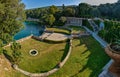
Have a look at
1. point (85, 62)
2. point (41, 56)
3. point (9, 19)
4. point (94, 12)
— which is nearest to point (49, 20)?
point (94, 12)

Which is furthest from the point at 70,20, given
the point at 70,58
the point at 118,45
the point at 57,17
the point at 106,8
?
the point at 118,45

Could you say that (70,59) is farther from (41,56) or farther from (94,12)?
(94,12)

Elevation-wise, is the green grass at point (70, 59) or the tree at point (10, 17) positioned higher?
the tree at point (10, 17)

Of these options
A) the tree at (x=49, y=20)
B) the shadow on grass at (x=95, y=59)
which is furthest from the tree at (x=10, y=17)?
the tree at (x=49, y=20)

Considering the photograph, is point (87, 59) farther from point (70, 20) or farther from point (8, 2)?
point (70, 20)

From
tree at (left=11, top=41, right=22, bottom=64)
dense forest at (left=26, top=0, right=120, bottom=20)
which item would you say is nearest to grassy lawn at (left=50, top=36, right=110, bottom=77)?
tree at (left=11, top=41, right=22, bottom=64)

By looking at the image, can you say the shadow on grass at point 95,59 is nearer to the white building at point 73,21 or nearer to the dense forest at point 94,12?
the white building at point 73,21
